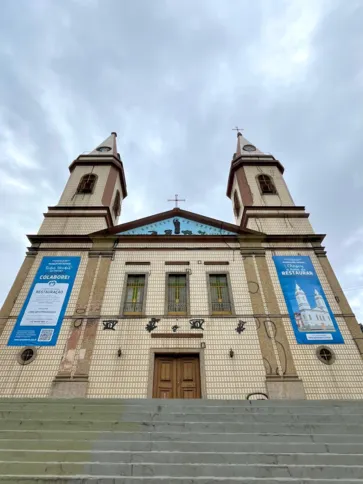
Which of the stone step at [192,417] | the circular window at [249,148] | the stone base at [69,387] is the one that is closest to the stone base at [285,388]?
the stone step at [192,417]

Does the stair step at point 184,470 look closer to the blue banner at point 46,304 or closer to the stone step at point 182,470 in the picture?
the stone step at point 182,470

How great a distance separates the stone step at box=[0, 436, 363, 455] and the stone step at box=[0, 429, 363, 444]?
0.15 metres

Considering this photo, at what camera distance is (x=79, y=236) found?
549 inches

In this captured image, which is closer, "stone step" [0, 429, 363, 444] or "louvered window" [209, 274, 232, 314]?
"stone step" [0, 429, 363, 444]

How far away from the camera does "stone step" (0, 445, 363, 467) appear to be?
194 inches

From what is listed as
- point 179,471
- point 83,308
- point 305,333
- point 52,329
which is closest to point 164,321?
point 83,308

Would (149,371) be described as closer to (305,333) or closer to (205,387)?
(205,387)

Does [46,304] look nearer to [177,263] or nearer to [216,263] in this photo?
[177,263]

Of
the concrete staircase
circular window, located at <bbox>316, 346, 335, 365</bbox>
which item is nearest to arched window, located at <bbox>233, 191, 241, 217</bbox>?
circular window, located at <bbox>316, 346, 335, 365</bbox>

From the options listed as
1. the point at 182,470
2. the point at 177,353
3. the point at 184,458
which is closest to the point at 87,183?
the point at 177,353

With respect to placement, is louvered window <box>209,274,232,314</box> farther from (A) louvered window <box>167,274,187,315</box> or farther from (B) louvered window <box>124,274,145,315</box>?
(B) louvered window <box>124,274,145,315</box>

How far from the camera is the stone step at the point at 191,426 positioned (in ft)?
19.7

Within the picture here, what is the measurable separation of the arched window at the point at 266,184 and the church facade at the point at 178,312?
159 centimetres

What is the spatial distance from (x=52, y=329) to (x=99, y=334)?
1709 millimetres
